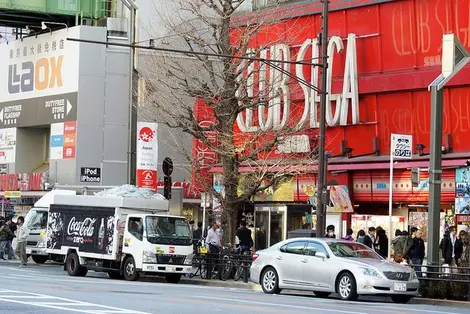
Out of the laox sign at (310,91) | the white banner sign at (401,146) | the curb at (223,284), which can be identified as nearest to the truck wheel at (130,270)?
the curb at (223,284)

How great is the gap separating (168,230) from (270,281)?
657cm

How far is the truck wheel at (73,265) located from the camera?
118 feet

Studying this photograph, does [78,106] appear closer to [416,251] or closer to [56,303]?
[416,251]

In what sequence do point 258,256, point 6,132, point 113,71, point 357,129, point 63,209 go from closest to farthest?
1. point 258,256
2. point 63,209
3. point 357,129
4. point 113,71
5. point 6,132

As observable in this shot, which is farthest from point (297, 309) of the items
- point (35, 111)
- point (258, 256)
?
point (35, 111)

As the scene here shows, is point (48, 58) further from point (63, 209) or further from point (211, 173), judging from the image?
Result: point (63, 209)

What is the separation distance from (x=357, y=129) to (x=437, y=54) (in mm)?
4721

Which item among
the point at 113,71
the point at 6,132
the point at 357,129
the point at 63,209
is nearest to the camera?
the point at 63,209

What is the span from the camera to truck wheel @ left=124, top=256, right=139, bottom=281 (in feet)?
112

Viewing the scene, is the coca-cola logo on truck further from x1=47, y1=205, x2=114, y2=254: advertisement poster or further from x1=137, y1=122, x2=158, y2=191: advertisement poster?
x1=137, y1=122, x2=158, y2=191: advertisement poster

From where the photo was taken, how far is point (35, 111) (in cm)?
6612

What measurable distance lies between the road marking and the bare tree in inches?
582

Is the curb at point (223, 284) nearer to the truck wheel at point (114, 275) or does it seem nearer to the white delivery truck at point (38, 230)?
the truck wheel at point (114, 275)

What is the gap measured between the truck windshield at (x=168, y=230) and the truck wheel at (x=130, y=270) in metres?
1.05
